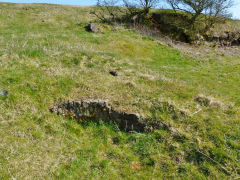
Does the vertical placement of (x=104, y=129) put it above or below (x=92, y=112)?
below

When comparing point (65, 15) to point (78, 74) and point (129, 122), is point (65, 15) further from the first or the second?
point (129, 122)

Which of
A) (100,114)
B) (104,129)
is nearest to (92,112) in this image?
(100,114)

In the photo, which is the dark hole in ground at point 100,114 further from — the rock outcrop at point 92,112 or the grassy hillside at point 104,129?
the grassy hillside at point 104,129

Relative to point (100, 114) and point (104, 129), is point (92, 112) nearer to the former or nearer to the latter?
point (100, 114)

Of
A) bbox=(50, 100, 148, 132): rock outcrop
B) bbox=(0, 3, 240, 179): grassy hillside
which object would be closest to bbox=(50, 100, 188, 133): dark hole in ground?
bbox=(50, 100, 148, 132): rock outcrop

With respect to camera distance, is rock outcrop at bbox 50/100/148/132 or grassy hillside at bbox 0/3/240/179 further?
rock outcrop at bbox 50/100/148/132

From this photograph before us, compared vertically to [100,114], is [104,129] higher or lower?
lower

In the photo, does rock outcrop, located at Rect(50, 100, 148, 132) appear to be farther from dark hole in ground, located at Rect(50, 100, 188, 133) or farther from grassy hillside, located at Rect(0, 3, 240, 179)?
grassy hillside, located at Rect(0, 3, 240, 179)

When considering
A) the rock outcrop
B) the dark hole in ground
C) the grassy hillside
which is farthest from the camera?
the rock outcrop

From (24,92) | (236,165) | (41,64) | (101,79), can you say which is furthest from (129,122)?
(41,64)

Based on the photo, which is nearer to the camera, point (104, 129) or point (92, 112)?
point (104, 129)

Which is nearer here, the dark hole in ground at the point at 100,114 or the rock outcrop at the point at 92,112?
the dark hole in ground at the point at 100,114

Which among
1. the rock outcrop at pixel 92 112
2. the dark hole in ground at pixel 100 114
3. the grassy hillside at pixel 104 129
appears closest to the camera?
the grassy hillside at pixel 104 129

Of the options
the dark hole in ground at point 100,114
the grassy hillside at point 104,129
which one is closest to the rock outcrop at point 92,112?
the dark hole in ground at point 100,114
